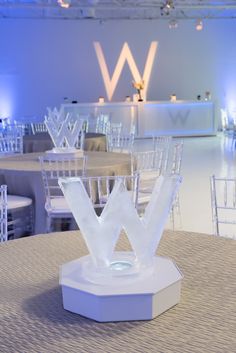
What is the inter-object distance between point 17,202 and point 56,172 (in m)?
0.41

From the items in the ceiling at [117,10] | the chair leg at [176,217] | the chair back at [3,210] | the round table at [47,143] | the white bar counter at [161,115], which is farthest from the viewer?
the white bar counter at [161,115]

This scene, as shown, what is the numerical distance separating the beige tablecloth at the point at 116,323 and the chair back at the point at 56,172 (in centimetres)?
221

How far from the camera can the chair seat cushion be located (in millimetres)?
4105

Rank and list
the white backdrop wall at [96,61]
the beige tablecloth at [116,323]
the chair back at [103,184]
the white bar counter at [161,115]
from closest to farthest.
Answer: the beige tablecloth at [116,323], the chair back at [103,184], the white bar counter at [161,115], the white backdrop wall at [96,61]

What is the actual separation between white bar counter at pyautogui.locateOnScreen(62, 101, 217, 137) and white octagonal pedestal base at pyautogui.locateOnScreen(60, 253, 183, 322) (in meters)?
11.5

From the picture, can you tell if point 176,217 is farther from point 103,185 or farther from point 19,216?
point 19,216

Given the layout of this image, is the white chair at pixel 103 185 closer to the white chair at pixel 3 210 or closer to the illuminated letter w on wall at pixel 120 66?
the white chair at pixel 3 210

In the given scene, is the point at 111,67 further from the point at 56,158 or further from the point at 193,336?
the point at 193,336

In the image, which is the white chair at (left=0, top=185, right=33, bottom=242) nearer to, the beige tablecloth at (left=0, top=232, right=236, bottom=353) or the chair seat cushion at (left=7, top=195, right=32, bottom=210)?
the chair seat cushion at (left=7, top=195, right=32, bottom=210)

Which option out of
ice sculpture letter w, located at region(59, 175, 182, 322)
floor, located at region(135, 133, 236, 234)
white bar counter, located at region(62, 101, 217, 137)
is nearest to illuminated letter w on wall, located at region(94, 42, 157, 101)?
white bar counter, located at region(62, 101, 217, 137)

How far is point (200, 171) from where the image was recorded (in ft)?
26.7

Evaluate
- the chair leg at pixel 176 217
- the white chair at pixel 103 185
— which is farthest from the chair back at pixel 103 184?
the chair leg at pixel 176 217

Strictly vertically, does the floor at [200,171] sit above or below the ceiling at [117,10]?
below

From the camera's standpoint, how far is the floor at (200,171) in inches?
207
